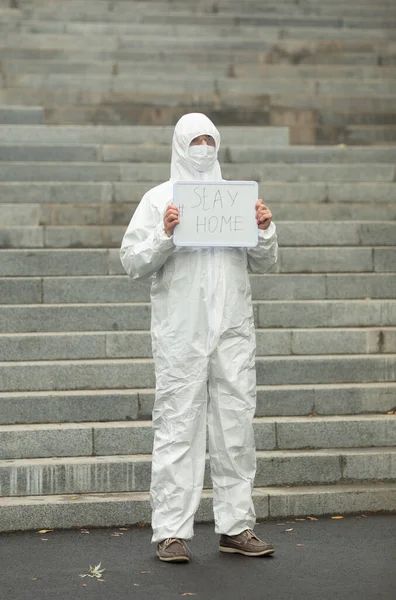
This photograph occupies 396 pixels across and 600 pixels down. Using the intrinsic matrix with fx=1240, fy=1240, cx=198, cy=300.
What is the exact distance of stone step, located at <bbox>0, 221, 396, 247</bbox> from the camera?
10172 mm

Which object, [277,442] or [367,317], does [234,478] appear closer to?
[277,442]

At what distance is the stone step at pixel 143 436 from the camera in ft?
24.2

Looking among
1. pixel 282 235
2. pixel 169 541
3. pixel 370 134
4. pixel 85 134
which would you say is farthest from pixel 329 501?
pixel 370 134

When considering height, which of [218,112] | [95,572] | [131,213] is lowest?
[95,572]

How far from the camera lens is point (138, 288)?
923 cm

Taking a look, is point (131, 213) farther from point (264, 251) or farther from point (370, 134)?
point (264, 251)

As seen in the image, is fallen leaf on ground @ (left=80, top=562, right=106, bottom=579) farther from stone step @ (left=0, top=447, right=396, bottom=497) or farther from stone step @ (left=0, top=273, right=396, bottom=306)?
stone step @ (left=0, top=273, right=396, bottom=306)

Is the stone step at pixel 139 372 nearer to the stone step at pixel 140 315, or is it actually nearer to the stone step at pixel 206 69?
the stone step at pixel 140 315

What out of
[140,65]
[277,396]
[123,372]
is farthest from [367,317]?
[140,65]

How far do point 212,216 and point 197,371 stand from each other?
2.44 feet

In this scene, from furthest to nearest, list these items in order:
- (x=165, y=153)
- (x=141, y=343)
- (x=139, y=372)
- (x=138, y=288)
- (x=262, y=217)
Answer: (x=165, y=153) → (x=138, y=288) → (x=141, y=343) → (x=139, y=372) → (x=262, y=217)

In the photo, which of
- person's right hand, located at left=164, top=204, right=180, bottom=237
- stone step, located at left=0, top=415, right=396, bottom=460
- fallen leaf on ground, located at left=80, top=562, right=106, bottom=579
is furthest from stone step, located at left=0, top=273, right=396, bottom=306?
fallen leaf on ground, located at left=80, top=562, right=106, bottom=579

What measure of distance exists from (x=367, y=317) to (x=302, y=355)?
0.74m

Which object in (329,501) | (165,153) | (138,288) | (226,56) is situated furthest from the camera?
(226,56)
